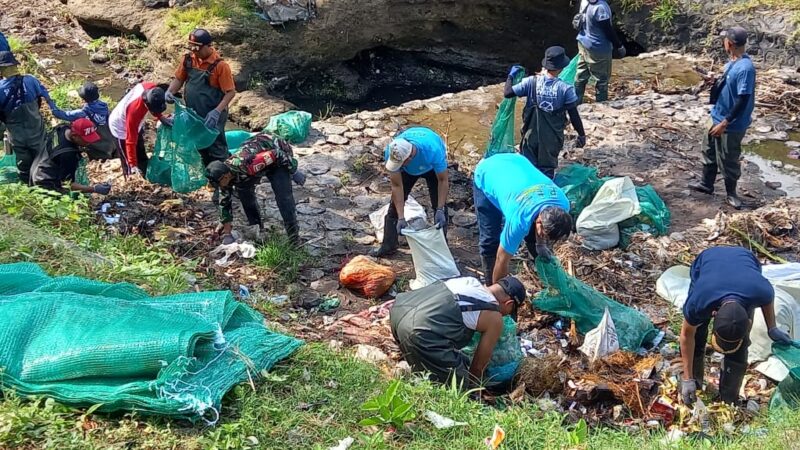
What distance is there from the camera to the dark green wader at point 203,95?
627 cm

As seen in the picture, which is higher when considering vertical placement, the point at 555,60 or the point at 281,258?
the point at 555,60

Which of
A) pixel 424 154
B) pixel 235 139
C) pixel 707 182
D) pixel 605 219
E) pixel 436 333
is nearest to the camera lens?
pixel 436 333

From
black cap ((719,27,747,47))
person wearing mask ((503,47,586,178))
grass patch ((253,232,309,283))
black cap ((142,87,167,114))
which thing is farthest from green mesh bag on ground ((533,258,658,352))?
black cap ((142,87,167,114))

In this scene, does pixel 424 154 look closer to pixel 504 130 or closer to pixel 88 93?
pixel 504 130

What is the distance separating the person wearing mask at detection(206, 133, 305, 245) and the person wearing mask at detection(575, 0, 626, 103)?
3.82 meters

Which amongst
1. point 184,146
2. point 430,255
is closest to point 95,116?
point 184,146

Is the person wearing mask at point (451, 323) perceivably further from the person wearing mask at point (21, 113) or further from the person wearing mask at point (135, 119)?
the person wearing mask at point (21, 113)

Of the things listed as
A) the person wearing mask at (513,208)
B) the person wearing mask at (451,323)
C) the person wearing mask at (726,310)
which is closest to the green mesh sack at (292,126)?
the person wearing mask at (513,208)

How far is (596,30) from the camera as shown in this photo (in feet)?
25.9

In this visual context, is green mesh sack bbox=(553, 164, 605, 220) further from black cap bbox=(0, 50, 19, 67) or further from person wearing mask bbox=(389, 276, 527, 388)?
black cap bbox=(0, 50, 19, 67)

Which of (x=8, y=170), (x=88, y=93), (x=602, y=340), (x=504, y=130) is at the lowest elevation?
(x=602, y=340)

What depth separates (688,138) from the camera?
7.89 meters

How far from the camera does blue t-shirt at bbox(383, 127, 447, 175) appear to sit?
5.45 meters

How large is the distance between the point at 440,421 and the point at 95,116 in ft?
13.1
